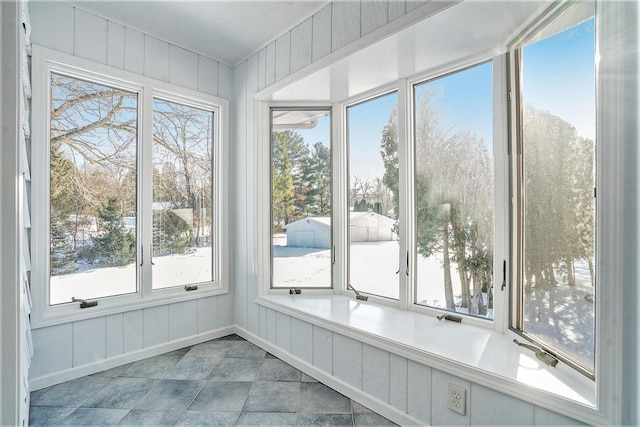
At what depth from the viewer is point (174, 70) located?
250cm

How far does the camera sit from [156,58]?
2400 mm

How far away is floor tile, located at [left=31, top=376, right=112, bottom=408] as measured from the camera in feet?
5.77

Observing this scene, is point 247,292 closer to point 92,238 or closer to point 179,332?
point 179,332

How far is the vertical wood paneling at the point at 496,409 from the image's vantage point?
119cm

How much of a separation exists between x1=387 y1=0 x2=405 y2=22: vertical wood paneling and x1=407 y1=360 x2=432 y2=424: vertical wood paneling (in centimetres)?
183

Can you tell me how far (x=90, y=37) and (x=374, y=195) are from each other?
231 cm

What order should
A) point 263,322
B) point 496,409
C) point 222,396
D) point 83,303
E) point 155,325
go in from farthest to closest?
point 263,322
point 155,325
point 83,303
point 222,396
point 496,409

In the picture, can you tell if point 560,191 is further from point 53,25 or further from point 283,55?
point 53,25

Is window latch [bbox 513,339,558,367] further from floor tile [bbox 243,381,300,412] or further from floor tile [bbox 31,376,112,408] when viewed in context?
floor tile [bbox 31,376,112,408]

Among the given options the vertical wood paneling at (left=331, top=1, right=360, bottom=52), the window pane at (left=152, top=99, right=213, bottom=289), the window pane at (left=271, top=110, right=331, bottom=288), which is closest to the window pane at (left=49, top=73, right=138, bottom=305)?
the window pane at (left=152, top=99, right=213, bottom=289)

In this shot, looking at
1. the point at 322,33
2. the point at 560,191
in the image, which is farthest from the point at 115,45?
the point at 560,191

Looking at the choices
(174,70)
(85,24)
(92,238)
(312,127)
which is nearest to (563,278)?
(312,127)

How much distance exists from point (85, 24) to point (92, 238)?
1.49 metres

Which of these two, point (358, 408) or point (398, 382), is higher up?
point (398, 382)
